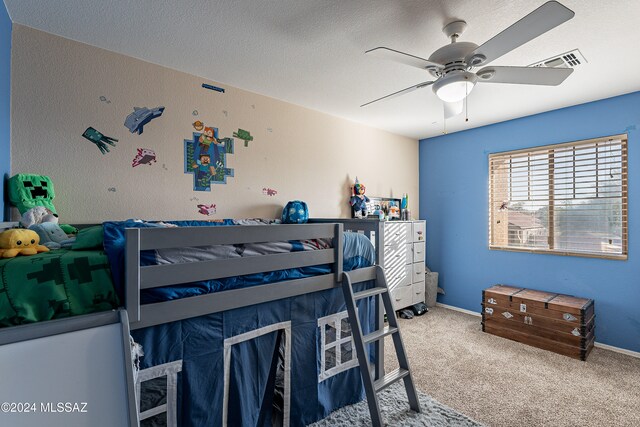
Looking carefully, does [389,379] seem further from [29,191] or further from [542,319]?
[29,191]

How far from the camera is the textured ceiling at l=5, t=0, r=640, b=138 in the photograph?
1.74m

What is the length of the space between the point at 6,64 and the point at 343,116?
285 cm

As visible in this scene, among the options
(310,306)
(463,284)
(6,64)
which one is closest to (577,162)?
(463,284)

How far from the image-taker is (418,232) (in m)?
4.20

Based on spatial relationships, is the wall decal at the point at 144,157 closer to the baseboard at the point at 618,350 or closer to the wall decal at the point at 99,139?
the wall decal at the point at 99,139

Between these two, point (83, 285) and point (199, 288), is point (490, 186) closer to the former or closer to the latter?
point (199, 288)

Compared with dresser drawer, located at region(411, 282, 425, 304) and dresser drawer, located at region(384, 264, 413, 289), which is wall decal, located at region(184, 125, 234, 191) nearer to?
dresser drawer, located at region(384, 264, 413, 289)

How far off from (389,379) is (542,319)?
206 cm

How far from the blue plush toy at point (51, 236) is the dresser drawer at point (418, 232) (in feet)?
11.8

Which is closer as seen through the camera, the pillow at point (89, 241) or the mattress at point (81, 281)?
the mattress at point (81, 281)

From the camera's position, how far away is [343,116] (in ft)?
12.1

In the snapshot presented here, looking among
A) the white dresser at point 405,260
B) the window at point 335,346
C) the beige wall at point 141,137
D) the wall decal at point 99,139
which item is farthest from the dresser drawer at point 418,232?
the wall decal at point 99,139

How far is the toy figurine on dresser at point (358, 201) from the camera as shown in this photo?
3.82 meters

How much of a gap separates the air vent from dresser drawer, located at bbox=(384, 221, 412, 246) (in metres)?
2.12
